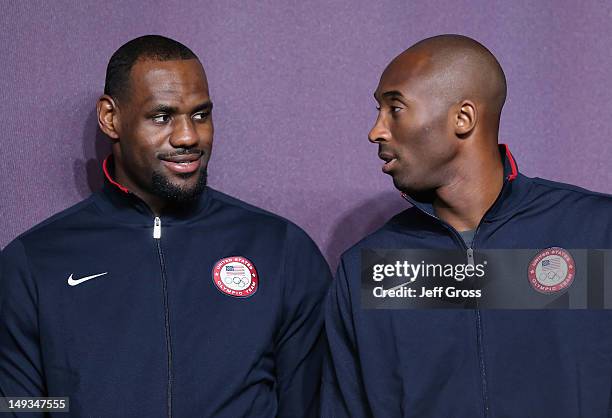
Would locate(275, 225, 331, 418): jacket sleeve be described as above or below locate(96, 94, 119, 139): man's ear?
below

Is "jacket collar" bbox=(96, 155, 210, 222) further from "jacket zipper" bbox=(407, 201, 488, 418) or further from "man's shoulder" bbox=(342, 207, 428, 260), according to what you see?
"jacket zipper" bbox=(407, 201, 488, 418)

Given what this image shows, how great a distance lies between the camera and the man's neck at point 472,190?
188cm

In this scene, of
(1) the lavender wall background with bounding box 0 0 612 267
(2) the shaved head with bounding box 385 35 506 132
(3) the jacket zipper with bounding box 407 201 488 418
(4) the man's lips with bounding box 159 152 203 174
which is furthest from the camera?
(1) the lavender wall background with bounding box 0 0 612 267

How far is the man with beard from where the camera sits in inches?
73.4

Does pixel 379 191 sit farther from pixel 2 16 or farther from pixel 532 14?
pixel 2 16

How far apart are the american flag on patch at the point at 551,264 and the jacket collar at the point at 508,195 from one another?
12 cm

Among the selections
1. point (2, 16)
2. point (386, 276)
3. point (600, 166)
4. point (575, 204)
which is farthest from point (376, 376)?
point (2, 16)

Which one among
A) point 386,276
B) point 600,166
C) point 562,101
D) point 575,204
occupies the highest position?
point 562,101

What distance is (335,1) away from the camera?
7.72ft

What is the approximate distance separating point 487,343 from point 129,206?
83cm

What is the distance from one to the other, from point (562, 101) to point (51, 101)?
131cm

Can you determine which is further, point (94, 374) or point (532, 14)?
point (532, 14)

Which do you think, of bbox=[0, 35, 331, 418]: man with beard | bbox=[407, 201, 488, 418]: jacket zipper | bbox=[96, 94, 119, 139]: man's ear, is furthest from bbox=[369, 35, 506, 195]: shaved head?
bbox=[96, 94, 119, 139]: man's ear

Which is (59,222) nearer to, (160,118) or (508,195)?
(160,118)
